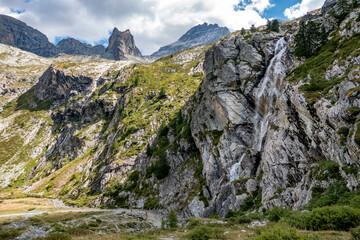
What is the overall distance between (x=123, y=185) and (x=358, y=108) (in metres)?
86.5

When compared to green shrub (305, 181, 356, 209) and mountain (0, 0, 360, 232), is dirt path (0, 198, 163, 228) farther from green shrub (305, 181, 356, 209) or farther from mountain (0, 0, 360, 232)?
green shrub (305, 181, 356, 209)

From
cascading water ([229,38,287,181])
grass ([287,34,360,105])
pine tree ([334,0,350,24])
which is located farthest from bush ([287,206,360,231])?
pine tree ([334,0,350,24])

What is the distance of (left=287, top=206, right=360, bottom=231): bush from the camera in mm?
12594

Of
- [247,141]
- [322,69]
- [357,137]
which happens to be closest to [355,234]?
[357,137]

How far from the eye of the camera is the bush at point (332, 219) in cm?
1259

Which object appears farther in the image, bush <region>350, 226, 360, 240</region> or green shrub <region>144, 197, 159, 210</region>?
green shrub <region>144, 197, 159, 210</region>

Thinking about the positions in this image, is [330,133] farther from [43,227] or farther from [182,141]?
[182,141]

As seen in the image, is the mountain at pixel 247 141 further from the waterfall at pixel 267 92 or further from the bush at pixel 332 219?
the waterfall at pixel 267 92

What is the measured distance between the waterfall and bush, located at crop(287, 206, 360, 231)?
30926mm

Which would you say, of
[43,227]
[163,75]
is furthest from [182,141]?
[163,75]

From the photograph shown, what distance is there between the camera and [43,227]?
30.1m

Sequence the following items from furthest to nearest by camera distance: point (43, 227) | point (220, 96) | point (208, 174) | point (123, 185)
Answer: point (123, 185) < point (220, 96) < point (208, 174) < point (43, 227)

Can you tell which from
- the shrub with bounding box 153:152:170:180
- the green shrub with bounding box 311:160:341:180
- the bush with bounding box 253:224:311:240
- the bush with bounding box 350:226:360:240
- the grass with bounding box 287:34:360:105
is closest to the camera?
the bush with bounding box 253:224:311:240

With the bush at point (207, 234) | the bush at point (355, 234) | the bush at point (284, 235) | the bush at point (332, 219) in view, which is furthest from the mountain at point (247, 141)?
the bush at point (207, 234)
